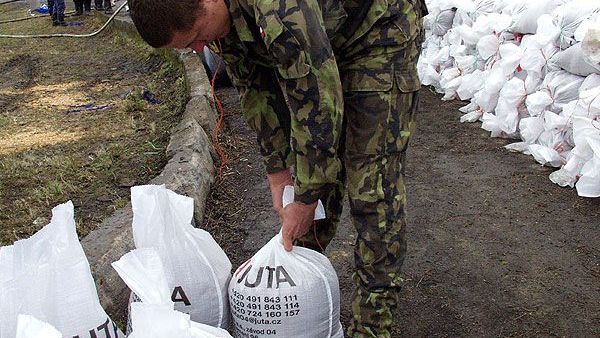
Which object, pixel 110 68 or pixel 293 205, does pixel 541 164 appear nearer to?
pixel 293 205

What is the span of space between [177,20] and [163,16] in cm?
3

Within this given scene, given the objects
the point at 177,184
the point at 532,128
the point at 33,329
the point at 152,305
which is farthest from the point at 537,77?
the point at 33,329

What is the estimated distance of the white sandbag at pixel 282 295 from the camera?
2.09 m

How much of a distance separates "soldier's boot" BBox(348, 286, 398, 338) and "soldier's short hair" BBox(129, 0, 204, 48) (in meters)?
1.07

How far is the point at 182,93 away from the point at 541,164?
9.52 ft

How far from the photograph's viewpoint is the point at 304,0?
1607 millimetres

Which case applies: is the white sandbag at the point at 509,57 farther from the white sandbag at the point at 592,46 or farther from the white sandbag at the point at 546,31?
the white sandbag at the point at 592,46

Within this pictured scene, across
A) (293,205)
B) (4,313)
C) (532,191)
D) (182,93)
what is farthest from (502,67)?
(4,313)

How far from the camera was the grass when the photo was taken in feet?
11.3

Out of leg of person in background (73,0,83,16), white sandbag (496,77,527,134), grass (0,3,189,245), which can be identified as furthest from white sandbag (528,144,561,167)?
leg of person in background (73,0,83,16)

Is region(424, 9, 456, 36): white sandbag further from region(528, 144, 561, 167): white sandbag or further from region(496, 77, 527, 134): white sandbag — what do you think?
region(528, 144, 561, 167): white sandbag

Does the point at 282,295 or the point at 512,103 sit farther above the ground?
the point at 282,295

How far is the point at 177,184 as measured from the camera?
127 inches

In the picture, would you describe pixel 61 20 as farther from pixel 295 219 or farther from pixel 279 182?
pixel 295 219
